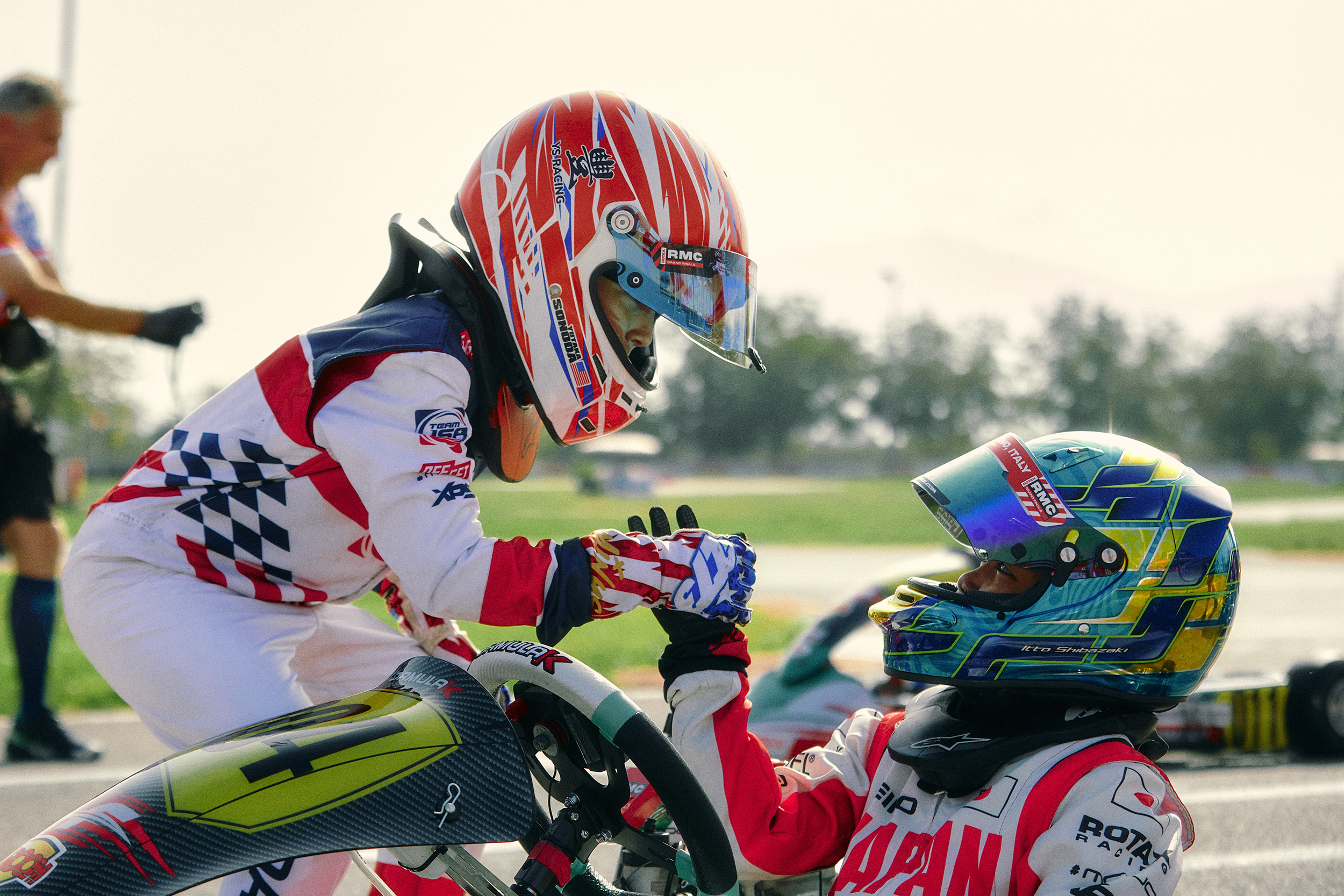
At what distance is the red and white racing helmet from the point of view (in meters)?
2.07

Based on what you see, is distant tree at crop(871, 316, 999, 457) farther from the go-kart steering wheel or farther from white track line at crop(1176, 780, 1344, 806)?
the go-kart steering wheel

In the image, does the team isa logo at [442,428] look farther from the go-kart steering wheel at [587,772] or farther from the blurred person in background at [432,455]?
the go-kart steering wheel at [587,772]

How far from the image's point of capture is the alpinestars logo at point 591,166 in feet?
6.93

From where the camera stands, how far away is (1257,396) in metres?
70.2

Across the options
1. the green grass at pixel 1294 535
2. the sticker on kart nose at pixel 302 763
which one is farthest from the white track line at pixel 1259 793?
the green grass at pixel 1294 535

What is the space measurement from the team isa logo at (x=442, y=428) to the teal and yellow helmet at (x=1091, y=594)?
0.82 meters

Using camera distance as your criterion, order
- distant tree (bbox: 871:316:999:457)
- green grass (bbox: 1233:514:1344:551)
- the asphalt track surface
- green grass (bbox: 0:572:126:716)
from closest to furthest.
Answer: the asphalt track surface, green grass (bbox: 0:572:126:716), green grass (bbox: 1233:514:1344:551), distant tree (bbox: 871:316:999:457)

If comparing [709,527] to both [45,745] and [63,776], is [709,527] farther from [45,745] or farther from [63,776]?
[63,776]

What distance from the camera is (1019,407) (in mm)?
82125

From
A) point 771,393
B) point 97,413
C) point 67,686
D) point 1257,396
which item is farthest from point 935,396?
point 67,686

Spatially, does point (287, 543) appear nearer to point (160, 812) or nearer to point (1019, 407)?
point (160, 812)

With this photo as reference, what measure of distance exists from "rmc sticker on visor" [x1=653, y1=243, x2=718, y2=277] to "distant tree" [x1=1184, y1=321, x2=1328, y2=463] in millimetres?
72448

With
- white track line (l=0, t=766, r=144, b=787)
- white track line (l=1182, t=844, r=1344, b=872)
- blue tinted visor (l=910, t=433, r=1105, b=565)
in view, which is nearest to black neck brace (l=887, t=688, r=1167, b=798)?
blue tinted visor (l=910, t=433, r=1105, b=565)

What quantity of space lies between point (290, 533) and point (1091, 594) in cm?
138
